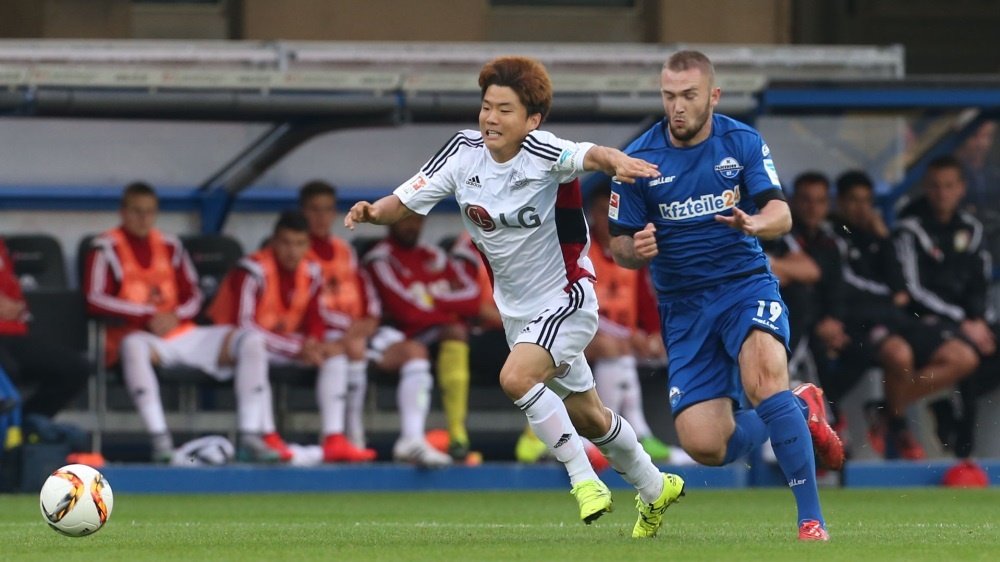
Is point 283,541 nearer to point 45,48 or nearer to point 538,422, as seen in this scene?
point 538,422

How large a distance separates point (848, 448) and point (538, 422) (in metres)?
6.09

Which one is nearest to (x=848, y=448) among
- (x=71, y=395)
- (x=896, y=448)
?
(x=896, y=448)

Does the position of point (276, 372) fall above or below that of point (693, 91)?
below

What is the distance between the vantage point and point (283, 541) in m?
7.65

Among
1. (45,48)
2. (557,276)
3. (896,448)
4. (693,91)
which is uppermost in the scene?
(45,48)

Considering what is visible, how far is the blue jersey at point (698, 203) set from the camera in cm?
779

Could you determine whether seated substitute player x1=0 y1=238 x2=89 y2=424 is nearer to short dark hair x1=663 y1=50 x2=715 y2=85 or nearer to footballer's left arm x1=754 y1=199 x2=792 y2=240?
short dark hair x1=663 y1=50 x2=715 y2=85

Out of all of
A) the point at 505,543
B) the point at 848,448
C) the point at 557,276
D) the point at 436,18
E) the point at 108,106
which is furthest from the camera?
the point at 436,18

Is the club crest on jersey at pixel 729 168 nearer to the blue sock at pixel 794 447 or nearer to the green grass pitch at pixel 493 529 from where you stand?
the blue sock at pixel 794 447

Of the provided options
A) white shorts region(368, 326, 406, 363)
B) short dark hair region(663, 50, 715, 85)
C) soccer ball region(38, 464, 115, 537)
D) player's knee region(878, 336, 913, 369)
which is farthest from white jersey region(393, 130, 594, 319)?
player's knee region(878, 336, 913, 369)

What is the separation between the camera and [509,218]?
7879 mm

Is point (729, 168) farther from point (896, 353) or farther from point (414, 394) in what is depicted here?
point (896, 353)

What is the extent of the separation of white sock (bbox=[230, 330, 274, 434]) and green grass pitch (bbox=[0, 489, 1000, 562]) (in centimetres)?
61

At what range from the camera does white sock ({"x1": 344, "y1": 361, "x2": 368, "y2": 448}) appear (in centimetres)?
1266
